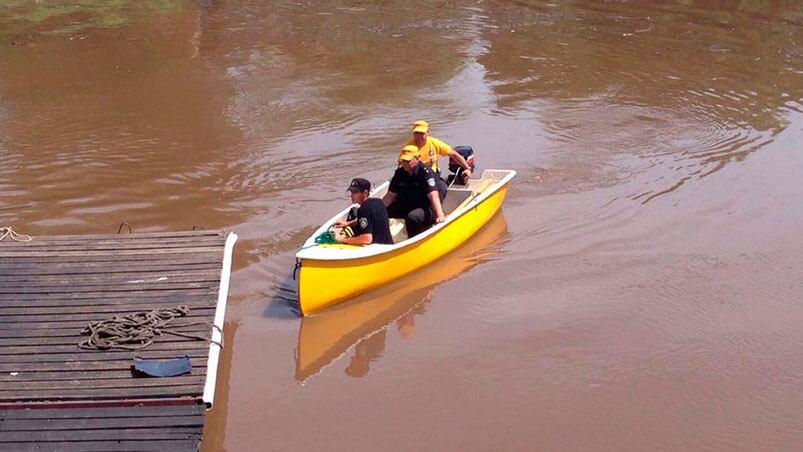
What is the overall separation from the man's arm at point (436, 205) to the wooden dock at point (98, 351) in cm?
219

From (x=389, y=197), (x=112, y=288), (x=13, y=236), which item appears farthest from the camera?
(x=389, y=197)

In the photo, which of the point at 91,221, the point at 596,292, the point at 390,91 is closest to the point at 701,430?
the point at 596,292

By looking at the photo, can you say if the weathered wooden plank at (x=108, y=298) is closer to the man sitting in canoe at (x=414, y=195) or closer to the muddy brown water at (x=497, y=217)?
the muddy brown water at (x=497, y=217)

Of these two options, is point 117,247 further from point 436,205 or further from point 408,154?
point 436,205

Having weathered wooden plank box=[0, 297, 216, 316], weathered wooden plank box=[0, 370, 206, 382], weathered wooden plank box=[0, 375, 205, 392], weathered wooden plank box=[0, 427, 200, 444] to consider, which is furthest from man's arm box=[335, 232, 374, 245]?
weathered wooden plank box=[0, 427, 200, 444]

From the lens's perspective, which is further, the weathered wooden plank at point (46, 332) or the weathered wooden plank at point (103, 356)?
Answer: the weathered wooden plank at point (46, 332)

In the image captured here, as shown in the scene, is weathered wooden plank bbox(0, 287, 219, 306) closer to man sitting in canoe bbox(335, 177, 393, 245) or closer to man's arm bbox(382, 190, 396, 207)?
man sitting in canoe bbox(335, 177, 393, 245)

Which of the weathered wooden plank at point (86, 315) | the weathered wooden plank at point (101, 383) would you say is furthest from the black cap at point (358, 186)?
the weathered wooden plank at point (101, 383)

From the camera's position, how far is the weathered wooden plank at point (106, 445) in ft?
20.4

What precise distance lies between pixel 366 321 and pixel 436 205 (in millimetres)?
1630

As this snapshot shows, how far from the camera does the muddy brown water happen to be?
7609 mm

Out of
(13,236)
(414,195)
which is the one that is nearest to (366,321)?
(414,195)

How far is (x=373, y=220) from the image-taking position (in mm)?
9031

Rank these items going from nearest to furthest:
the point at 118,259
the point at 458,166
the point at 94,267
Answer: the point at 94,267, the point at 118,259, the point at 458,166
